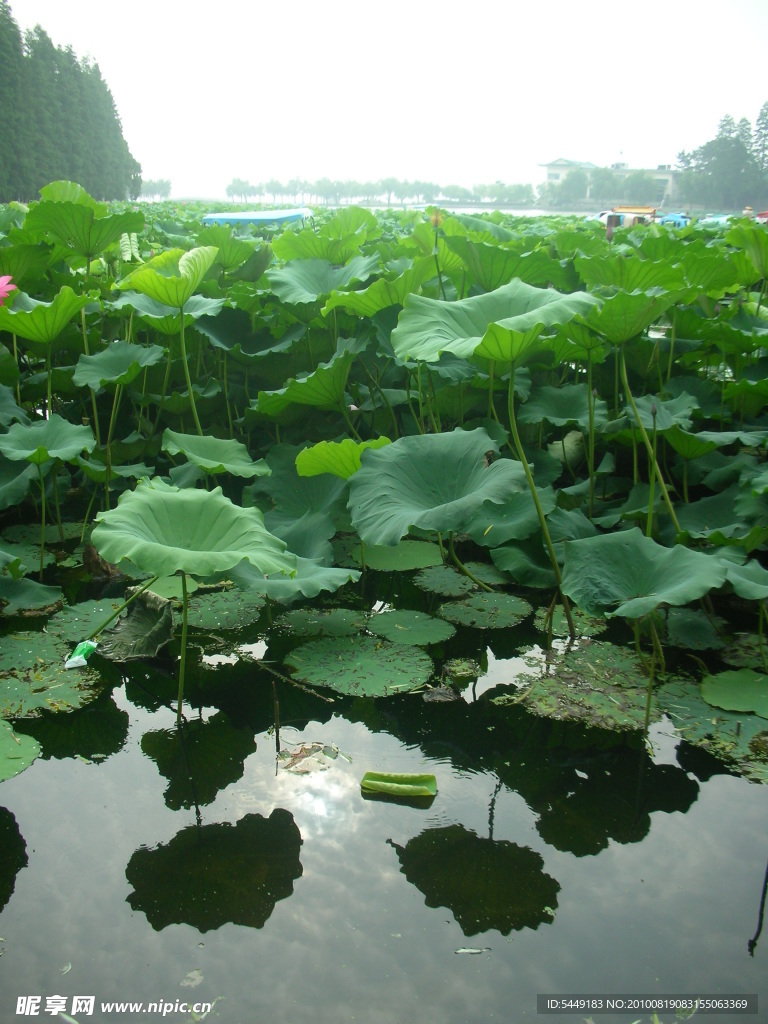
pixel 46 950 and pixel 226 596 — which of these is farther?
pixel 226 596

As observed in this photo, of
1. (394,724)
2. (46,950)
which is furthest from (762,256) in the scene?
(46,950)

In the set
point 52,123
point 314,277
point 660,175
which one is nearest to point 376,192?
point 660,175

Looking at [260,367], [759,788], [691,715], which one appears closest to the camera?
[759,788]

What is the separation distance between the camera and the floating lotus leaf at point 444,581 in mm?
2395

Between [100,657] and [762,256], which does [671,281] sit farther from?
[100,657]

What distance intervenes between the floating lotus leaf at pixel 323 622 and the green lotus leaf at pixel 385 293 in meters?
1.04

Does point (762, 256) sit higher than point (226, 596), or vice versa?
point (762, 256)

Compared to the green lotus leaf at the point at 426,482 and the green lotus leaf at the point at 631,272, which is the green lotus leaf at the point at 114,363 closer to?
the green lotus leaf at the point at 426,482

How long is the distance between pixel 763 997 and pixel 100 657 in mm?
1620

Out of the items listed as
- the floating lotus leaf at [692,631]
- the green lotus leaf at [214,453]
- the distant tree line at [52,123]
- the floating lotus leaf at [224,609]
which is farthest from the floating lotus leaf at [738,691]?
the distant tree line at [52,123]

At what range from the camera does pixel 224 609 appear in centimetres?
227

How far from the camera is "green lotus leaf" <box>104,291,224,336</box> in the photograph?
2641 millimetres

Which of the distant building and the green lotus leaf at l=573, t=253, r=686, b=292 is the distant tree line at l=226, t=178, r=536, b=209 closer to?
the distant building

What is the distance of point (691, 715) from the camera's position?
174 centimetres
